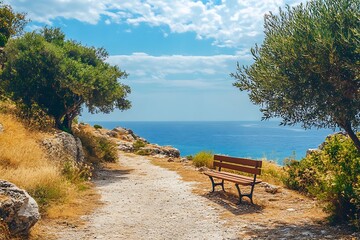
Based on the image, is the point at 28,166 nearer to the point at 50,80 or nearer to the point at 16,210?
the point at 16,210

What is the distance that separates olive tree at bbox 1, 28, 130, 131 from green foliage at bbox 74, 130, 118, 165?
1.77m

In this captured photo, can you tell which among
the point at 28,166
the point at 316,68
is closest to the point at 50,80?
the point at 28,166

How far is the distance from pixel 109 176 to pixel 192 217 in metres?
9.16

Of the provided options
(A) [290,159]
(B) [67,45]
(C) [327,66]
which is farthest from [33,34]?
(C) [327,66]

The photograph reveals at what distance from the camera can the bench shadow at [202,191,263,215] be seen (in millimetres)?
10781

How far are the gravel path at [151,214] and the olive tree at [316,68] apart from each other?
11.5ft

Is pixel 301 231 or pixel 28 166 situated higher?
pixel 28 166

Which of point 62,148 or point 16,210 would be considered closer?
point 16,210

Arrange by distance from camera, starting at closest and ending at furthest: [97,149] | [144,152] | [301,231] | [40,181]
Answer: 1. [301,231]
2. [40,181]
3. [97,149]
4. [144,152]

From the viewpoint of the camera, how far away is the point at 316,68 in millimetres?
7512

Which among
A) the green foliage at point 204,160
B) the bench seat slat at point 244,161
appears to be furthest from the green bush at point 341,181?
the green foliage at point 204,160

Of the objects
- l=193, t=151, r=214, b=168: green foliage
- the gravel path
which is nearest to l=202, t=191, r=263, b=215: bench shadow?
the gravel path

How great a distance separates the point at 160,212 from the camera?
35.3 feet

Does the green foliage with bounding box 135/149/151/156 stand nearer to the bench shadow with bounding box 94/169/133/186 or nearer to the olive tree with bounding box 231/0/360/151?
the bench shadow with bounding box 94/169/133/186
